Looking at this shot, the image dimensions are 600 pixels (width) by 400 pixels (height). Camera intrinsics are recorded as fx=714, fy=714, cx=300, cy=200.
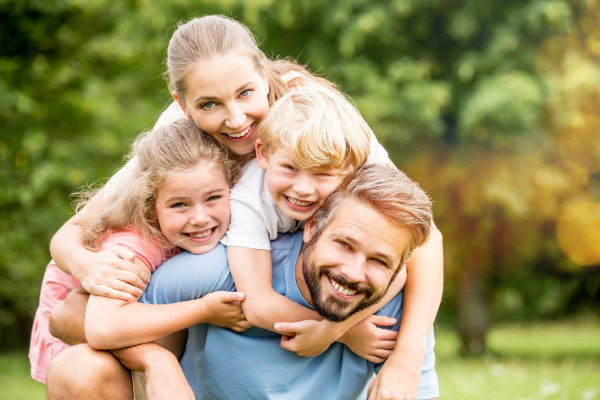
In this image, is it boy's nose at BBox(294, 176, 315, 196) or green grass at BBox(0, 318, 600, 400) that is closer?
boy's nose at BBox(294, 176, 315, 196)

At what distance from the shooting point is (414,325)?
9.93 ft

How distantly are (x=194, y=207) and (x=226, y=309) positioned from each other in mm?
466

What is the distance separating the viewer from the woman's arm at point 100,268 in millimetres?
2926

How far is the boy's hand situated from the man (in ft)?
0.63

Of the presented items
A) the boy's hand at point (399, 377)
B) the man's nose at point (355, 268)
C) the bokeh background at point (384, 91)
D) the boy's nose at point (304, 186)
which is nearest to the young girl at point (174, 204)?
the boy's nose at point (304, 186)

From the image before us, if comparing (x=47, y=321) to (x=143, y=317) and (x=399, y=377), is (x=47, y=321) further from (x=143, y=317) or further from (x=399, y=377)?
(x=399, y=377)

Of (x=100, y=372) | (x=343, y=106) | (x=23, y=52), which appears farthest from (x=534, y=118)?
(x=100, y=372)

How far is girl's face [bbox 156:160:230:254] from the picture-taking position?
3.05 meters

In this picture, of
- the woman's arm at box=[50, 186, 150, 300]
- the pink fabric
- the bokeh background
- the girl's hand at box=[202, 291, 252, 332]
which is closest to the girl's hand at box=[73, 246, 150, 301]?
the woman's arm at box=[50, 186, 150, 300]

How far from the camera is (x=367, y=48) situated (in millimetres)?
10703

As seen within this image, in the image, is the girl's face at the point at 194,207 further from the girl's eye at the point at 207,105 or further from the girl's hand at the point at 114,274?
the girl's eye at the point at 207,105

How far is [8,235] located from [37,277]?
2.03 metres

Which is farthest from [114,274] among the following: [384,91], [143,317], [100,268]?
[384,91]

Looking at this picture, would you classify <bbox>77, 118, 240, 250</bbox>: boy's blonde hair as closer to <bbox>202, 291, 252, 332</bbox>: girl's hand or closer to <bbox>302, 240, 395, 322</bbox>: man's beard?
<bbox>202, 291, 252, 332</bbox>: girl's hand
